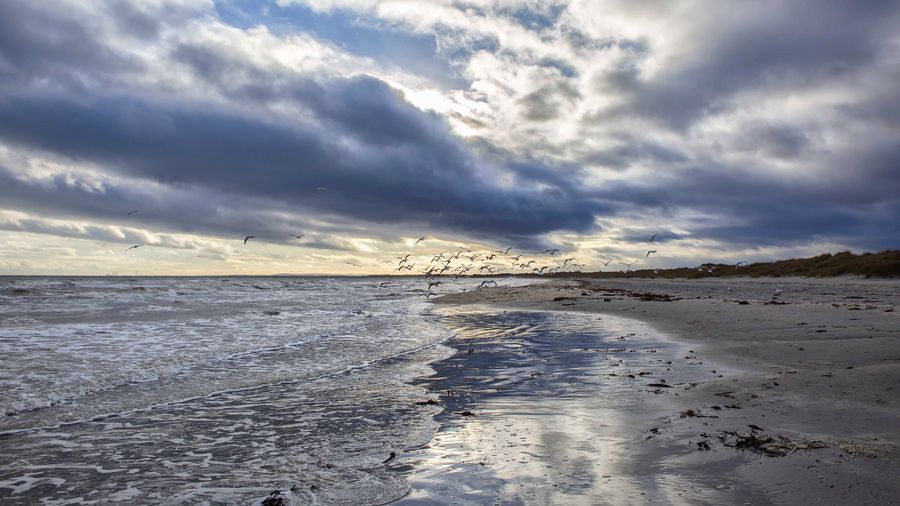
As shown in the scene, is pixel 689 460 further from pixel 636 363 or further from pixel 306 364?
pixel 306 364

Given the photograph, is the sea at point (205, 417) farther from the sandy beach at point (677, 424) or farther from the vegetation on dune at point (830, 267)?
the vegetation on dune at point (830, 267)

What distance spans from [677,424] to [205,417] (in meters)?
6.37

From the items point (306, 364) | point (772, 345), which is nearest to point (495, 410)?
point (306, 364)

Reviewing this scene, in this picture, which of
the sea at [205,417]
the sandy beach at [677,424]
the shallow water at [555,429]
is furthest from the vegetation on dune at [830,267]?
the sea at [205,417]

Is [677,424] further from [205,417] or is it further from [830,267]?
[830,267]

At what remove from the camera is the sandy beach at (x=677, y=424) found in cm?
438

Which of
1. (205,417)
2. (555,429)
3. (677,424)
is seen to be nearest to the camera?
(677,424)

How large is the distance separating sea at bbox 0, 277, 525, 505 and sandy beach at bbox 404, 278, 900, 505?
0.75 m

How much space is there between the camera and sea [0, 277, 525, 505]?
5043mm

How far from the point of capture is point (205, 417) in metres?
7.64

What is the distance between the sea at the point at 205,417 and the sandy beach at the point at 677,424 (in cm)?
75

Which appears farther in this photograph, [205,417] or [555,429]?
[205,417]

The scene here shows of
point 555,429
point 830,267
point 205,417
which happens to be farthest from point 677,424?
point 830,267

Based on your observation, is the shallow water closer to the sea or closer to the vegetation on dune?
the sea
